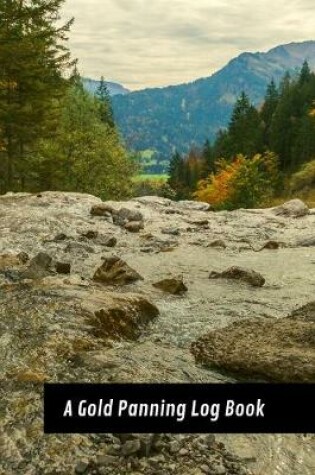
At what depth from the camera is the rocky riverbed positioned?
492 centimetres

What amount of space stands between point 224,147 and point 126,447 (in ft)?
290

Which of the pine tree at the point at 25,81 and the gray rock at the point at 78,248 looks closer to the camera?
the gray rock at the point at 78,248

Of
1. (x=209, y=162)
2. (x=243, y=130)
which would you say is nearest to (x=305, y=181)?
(x=243, y=130)

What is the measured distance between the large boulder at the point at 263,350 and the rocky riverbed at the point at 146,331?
19mm

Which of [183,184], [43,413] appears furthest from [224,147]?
[43,413]

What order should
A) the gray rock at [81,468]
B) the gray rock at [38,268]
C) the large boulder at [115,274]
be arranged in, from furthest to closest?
the large boulder at [115,274] → the gray rock at [38,268] → the gray rock at [81,468]

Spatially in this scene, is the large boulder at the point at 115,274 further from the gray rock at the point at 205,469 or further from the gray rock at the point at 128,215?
the gray rock at the point at 128,215

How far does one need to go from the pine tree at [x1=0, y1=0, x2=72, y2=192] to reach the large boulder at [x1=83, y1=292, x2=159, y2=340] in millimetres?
22764

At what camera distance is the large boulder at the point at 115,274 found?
437 inches

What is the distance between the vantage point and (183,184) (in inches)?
4648

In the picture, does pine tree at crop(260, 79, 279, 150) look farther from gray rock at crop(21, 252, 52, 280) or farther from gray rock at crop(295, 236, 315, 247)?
gray rock at crop(21, 252, 52, 280)

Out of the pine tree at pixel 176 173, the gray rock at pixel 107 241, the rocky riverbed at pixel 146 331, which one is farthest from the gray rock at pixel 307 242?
the pine tree at pixel 176 173

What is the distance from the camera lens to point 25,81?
29.5m

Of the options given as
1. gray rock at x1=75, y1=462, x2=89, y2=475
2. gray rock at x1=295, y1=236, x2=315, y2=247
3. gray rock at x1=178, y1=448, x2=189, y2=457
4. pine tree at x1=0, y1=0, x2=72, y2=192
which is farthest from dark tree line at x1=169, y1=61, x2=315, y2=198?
gray rock at x1=75, y1=462, x2=89, y2=475
